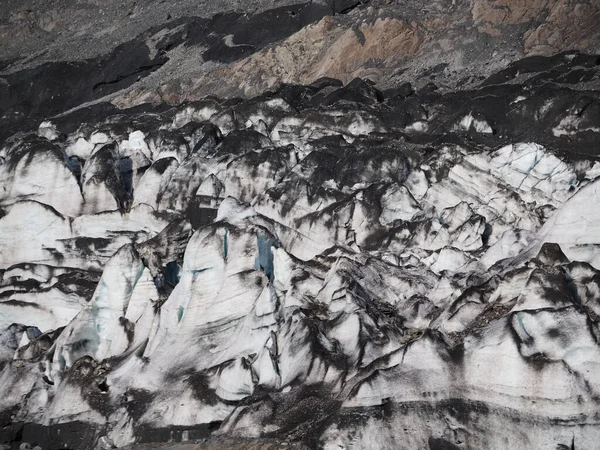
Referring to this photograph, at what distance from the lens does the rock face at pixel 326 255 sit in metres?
17.8

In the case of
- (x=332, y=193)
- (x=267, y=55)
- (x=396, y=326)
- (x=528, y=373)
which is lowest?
(x=528, y=373)

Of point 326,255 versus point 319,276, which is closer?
point 319,276

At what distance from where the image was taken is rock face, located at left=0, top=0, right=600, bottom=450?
58.5 ft

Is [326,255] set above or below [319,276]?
above

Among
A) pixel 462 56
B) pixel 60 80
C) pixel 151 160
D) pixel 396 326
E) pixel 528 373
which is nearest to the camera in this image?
pixel 528 373

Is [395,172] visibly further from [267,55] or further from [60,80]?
[60,80]

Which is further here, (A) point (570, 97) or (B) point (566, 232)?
(A) point (570, 97)

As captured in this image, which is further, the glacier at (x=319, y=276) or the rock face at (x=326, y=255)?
the rock face at (x=326, y=255)

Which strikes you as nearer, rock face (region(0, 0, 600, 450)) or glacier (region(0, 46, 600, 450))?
glacier (region(0, 46, 600, 450))

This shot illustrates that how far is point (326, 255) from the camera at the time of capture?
29.6 meters

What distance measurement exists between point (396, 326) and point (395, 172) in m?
17.9

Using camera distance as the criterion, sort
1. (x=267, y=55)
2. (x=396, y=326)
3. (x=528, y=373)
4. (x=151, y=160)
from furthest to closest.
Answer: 1. (x=267, y=55)
2. (x=151, y=160)
3. (x=396, y=326)
4. (x=528, y=373)

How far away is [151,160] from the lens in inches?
1781

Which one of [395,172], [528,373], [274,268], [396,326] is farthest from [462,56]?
[528,373]
